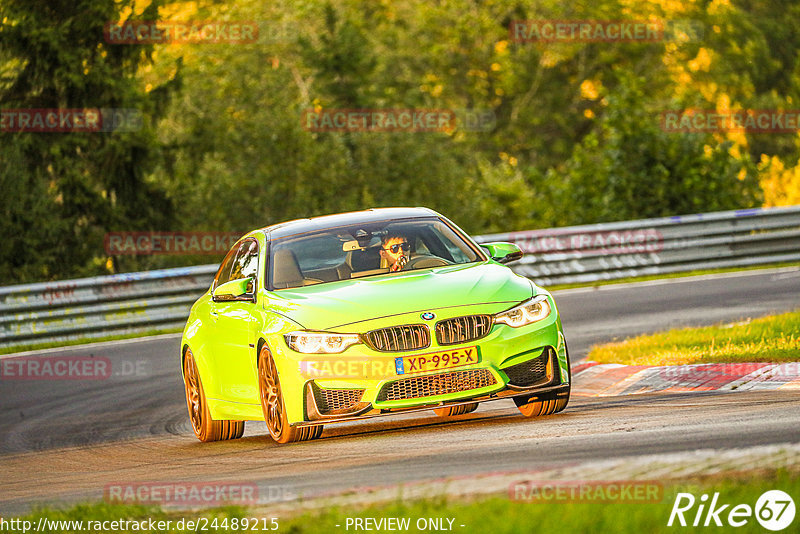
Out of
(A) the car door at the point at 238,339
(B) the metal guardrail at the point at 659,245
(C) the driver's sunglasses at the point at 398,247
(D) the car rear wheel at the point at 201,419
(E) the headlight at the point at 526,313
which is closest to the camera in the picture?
(E) the headlight at the point at 526,313

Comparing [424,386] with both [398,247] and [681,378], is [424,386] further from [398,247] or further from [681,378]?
[681,378]

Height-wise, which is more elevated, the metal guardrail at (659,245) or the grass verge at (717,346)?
the grass verge at (717,346)

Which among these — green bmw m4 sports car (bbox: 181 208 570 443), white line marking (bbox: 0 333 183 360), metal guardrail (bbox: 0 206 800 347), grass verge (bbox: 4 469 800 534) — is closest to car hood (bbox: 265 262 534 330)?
green bmw m4 sports car (bbox: 181 208 570 443)

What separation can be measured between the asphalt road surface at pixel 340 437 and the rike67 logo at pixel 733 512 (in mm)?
1500

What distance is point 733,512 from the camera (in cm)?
541

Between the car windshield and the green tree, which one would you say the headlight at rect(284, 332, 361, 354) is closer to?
the car windshield

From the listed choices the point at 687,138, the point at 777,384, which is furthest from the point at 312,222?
the point at 687,138

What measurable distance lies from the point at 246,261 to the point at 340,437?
2030 millimetres

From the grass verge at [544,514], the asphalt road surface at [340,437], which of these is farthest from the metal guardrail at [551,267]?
the grass verge at [544,514]

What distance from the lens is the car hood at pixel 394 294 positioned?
9.45 m

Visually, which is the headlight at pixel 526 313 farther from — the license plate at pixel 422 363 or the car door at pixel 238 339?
the car door at pixel 238 339

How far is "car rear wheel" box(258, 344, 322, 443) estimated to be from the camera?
382 inches

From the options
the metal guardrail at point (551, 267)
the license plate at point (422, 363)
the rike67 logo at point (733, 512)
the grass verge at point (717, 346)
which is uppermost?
the rike67 logo at point (733, 512)

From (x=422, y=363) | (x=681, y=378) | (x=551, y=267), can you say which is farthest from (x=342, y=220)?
(x=551, y=267)
